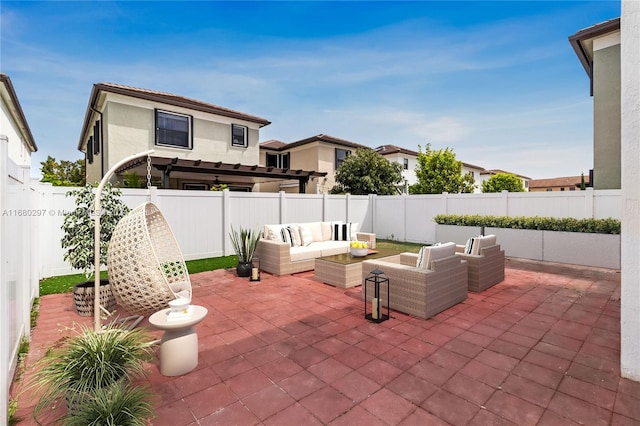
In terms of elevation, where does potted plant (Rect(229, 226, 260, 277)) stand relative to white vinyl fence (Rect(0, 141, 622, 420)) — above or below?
below

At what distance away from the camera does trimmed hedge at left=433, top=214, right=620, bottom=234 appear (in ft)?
26.8

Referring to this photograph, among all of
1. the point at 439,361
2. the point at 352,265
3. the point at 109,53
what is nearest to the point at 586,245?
the point at 352,265

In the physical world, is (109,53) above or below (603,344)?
above

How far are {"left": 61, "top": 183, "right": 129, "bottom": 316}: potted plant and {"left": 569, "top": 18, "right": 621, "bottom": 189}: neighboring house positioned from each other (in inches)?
550

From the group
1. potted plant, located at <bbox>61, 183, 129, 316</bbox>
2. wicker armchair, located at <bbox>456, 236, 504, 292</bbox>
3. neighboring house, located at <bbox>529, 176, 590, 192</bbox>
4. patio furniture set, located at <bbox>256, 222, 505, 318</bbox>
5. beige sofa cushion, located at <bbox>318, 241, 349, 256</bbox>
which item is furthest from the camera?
neighboring house, located at <bbox>529, 176, 590, 192</bbox>

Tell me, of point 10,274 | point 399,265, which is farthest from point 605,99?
point 10,274

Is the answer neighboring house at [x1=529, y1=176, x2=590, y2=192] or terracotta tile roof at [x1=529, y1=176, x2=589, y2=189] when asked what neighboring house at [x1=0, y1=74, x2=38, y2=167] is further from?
terracotta tile roof at [x1=529, y1=176, x2=589, y2=189]

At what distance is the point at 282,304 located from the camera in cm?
533

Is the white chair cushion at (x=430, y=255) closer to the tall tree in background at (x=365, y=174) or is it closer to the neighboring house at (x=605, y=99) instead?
the neighboring house at (x=605, y=99)

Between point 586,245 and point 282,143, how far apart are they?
18253mm

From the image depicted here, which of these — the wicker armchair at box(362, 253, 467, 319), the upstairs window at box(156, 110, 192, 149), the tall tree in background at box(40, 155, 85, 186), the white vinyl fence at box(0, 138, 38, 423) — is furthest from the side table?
the tall tree in background at box(40, 155, 85, 186)

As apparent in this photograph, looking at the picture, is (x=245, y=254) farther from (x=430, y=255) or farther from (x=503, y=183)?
(x=503, y=183)

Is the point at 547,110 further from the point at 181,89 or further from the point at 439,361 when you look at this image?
the point at 181,89

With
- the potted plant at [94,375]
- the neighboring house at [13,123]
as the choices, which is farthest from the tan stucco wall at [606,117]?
the neighboring house at [13,123]
